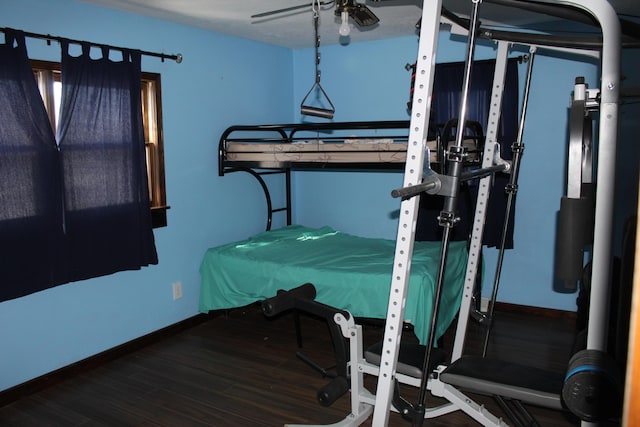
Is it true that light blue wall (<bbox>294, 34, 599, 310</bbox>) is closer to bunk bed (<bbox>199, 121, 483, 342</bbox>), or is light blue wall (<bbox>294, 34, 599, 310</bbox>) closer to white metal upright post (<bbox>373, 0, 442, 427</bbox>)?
bunk bed (<bbox>199, 121, 483, 342</bbox>)

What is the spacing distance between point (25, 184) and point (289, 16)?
1951mm

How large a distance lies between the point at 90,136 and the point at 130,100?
0.36m

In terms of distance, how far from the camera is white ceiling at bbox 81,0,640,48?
9.70 feet

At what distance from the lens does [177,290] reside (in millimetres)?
3625

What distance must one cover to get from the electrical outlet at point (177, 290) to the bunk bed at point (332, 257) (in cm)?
16

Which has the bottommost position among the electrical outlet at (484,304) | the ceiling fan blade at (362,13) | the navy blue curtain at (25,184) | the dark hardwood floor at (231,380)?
the dark hardwood floor at (231,380)

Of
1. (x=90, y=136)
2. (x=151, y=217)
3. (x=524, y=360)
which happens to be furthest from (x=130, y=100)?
(x=524, y=360)

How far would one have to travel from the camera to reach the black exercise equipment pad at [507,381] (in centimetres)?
168

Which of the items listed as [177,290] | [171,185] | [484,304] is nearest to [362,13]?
[171,185]

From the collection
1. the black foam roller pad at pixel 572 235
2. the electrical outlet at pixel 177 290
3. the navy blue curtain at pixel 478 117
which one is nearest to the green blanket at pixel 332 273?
the electrical outlet at pixel 177 290

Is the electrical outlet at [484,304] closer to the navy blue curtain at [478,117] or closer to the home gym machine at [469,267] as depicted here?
the navy blue curtain at [478,117]

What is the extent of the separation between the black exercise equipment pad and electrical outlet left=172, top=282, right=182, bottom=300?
233 cm

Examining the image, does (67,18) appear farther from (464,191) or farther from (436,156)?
(464,191)

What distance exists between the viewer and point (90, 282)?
304cm
